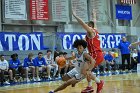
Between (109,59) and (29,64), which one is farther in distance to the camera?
(109,59)

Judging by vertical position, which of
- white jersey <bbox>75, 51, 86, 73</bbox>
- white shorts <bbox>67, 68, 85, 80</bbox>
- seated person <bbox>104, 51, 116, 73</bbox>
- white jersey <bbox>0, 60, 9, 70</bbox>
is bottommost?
seated person <bbox>104, 51, 116, 73</bbox>

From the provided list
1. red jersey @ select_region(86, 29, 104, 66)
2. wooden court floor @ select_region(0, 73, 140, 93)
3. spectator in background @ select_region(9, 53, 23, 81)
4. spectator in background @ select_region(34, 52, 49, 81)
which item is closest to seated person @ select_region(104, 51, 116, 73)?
spectator in background @ select_region(34, 52, 49, 81)

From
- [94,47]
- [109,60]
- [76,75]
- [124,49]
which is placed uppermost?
[94,47]

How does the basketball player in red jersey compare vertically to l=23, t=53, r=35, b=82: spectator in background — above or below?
above

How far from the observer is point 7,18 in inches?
733

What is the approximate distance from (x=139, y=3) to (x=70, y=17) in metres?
7.07

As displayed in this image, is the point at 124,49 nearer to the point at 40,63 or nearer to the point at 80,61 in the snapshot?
the point at 40,63

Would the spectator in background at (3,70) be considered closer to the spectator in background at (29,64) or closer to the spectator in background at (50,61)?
the spectator in background at (29,64)

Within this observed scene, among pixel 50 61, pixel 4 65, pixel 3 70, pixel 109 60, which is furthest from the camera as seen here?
pixel 109 60

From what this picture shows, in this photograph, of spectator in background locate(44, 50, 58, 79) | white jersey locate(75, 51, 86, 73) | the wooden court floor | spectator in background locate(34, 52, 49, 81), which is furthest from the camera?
spectator in background locate(44, 50, 58, 79)

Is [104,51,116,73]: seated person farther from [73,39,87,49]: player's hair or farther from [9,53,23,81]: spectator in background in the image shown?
[73,39,87,49]: player's hair

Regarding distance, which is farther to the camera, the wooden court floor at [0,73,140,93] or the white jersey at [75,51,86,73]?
the wooden court floor at [0,73,140,93]

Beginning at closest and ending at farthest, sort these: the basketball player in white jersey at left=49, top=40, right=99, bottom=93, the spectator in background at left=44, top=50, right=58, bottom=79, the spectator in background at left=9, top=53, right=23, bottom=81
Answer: the basketball player in white jersey at left=49, top=40, right=99, bottom=93 → the spectator in background at left=9, top=53, right=23, bottom=81 → the spectator in background at left=44, top=50, right=58, bottom=79

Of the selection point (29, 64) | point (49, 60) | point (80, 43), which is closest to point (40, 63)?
point (29, 64)
